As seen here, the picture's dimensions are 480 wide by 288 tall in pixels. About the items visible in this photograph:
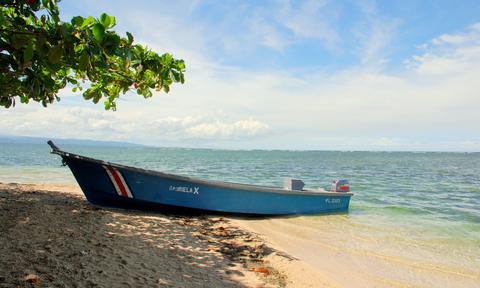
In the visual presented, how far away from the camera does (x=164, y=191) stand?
8.61m

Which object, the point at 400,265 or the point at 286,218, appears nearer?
the point at 400,265

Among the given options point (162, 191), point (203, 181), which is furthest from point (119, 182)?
point (203, 181)

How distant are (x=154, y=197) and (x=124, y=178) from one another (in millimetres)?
864

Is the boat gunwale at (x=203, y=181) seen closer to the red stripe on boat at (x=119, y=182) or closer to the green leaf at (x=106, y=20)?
the red stripe on boat at (x=119, y=182)

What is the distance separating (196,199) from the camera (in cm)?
895

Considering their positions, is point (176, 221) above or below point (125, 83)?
below

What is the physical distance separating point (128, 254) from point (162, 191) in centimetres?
363

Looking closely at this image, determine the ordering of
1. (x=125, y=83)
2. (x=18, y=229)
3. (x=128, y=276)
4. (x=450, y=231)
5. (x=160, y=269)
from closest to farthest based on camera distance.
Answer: (x=128, y=276) < (x=160, y=269) < (x=18, y=229) < (x=125, y=83) < (x=450, y=231)

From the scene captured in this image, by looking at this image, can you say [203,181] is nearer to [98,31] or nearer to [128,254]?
[128,254]

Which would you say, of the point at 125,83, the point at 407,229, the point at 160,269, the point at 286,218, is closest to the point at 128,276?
the point at 160,269

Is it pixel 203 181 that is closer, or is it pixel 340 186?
pixel 203 181

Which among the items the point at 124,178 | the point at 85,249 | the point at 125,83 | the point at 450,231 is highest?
the point at 125,83

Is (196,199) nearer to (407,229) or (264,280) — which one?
(264,280)

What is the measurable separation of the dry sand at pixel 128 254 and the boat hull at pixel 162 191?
2.05 feet
